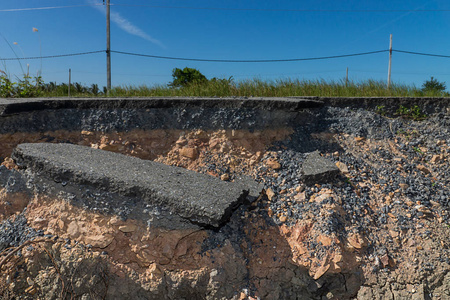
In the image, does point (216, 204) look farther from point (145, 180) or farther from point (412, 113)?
point (412, 113)

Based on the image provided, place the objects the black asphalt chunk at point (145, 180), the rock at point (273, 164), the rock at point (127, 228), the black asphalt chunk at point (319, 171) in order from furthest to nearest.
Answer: the rock at point (273, 164)
the black asphalt chunk at point (319, 171)
the rock at point (127, 228)
the black asphalt chunk at point (145, 180)

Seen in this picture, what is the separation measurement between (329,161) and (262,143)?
900 mm

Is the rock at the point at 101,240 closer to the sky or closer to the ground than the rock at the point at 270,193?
closer to the ground

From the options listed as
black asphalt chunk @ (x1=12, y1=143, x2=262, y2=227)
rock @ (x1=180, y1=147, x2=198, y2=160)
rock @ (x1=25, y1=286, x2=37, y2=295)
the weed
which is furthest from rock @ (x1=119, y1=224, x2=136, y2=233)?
the weed

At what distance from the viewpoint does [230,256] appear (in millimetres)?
2984

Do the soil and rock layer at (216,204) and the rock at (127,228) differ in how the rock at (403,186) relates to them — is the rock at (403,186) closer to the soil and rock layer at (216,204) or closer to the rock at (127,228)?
the soil and rock layer at (216,204)

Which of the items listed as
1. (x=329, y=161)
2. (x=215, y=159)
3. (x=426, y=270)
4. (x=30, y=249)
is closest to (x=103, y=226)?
(x=30, y=249)

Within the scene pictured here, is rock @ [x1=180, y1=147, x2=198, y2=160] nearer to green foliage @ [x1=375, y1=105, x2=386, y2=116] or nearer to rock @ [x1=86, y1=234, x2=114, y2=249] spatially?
rock @ [x1=86, y1=234, x2=114, y2=249]

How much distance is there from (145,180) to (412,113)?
13.6 feet

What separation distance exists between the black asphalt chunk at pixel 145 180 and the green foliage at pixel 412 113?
2761 mm

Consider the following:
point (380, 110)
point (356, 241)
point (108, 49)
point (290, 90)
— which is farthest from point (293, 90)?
point (108, 49)

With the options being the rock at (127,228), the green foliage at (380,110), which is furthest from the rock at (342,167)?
the rock at (127,228)

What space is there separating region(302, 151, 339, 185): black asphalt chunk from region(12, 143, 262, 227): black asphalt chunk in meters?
0.59

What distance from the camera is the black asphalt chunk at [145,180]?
284cm
